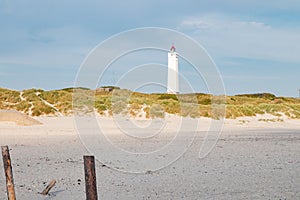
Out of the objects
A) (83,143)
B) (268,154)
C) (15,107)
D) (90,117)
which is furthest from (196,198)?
(15,107)

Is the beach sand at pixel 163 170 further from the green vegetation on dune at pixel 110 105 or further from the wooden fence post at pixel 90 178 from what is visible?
the green vegetation on dune at pixel 110 105

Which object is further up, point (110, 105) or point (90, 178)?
point (110, 105)

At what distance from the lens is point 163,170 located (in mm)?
11055

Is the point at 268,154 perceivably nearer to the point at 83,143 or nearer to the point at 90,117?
the point at 83,143

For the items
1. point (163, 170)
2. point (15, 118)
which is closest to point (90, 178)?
point (163, 170)

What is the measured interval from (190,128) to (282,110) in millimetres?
12908

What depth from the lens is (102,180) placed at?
9.56 metres

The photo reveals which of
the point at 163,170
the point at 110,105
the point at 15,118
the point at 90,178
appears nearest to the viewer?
the point at 90,178

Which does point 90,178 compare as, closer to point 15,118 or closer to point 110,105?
point 15,118

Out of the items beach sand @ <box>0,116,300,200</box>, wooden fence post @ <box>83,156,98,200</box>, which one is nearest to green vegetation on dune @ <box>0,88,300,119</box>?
beach sand @ <box>0,116,300,200</box>

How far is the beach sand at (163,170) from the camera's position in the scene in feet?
27.6

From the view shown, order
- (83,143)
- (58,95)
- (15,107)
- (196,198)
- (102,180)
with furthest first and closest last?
(58,95) → (15,107) → (83,143) → (102,180) → (196,198)

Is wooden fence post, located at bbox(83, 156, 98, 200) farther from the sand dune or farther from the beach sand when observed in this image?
the sand dune

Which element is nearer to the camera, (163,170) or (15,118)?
(163,170)
